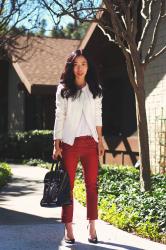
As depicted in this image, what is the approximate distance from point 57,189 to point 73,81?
1.09 m

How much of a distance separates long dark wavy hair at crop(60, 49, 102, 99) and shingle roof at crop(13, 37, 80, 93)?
12.3m

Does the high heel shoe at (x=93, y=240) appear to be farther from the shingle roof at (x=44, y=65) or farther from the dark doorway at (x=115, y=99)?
the shingle roof at (x=44, y=65)

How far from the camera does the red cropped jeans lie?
5.30 metres

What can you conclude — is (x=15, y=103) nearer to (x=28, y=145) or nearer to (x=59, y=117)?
(x=28, y=145)

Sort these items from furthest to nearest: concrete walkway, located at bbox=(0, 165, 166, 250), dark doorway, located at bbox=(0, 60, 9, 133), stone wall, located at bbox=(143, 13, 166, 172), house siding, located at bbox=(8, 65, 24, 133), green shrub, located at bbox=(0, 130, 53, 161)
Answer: dark doorway, located at bbox=(0, 60, 9, 133), house siding, located at bbox=(8, 65, 24, 133), green shrub, located at bbox=(0, 130, 53, 161), stone wall, located at bbox=(143, 13, 166, 172), concrete walkway, located at bbox=(0, 165, 166, 250)

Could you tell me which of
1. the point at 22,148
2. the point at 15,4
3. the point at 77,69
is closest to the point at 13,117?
the point at 22,148

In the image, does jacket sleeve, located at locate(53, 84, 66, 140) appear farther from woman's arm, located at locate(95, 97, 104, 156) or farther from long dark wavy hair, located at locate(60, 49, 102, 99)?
woman's arm, located at locate(95, 97, 104, 156)

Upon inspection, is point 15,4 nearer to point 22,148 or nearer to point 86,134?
point 86,134

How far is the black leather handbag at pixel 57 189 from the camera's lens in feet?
16.8

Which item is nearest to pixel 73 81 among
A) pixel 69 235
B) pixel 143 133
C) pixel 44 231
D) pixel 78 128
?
pixel 78 128

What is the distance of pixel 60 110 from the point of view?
532cm

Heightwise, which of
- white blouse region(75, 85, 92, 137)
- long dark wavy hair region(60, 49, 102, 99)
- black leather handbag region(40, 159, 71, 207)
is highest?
long dark wavy hair region(60, 49, 102, 99)

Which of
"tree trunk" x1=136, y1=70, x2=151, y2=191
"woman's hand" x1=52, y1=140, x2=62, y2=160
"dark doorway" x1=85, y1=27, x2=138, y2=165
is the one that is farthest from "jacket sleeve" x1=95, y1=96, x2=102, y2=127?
"dark doorway" x1=85, y1=27, x2=138, y2=165

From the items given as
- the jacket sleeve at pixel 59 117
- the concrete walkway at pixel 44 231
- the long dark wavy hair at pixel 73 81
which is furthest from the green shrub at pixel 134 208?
the long dark wavy hair at pixel 73 81
